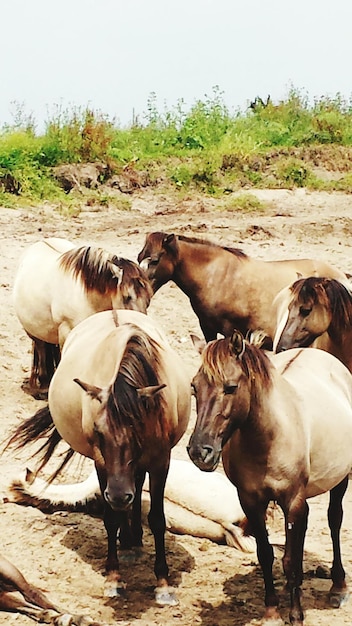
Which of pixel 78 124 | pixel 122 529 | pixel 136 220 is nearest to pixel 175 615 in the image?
pixel 122 529

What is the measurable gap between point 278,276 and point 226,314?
63 cm

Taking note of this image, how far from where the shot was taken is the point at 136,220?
579 inches

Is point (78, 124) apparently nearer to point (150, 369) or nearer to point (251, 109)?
point (251, 109)

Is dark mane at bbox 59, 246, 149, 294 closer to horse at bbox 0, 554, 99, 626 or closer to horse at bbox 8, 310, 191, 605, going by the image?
horse at bbox 8, 310, 191, 605

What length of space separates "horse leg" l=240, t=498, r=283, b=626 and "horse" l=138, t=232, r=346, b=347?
4410 mm

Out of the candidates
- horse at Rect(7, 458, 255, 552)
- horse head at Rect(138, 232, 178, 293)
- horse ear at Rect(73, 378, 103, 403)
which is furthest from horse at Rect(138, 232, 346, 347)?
horse ear at Rect(73, 378, 103, 403)

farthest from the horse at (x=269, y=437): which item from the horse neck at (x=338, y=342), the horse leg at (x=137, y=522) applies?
the horse neck at (x=338, y=342)

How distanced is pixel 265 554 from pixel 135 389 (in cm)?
106

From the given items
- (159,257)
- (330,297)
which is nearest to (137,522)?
(330,297)

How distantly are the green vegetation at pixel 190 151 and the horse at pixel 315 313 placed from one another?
8277 millimetres

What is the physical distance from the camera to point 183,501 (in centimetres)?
614

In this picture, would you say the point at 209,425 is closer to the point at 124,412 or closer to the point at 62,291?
the point at 124,412

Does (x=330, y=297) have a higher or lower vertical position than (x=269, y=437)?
higher

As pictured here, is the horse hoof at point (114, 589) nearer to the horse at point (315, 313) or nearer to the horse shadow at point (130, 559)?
the horse shadow at point (130, 559)
